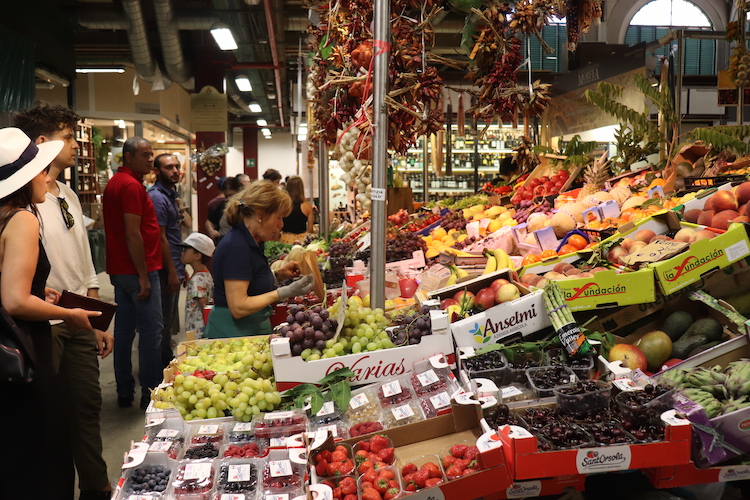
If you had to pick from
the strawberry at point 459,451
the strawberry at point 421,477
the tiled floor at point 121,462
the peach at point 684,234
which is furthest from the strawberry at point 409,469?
the peach at point 684,234

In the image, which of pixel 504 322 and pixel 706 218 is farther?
pixel 706 218

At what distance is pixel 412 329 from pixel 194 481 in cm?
90

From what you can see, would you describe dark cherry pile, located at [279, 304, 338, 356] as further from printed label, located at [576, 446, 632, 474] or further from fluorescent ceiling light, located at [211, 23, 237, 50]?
fluorescent ceiling light, located at [211, 23, 237, 50]

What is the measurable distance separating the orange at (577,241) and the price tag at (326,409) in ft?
6.05

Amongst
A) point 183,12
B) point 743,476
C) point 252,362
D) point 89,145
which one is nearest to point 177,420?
point 252,362

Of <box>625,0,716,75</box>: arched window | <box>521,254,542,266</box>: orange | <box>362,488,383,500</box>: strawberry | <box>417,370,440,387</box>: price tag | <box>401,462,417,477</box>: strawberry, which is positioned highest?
<box>625,0,716,75</box>: arched window

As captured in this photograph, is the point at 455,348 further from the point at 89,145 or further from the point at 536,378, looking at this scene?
the point at 89,145

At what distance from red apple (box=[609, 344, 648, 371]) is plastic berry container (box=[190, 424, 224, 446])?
150 cm

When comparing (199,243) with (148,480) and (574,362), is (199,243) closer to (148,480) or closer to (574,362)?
(148,480)

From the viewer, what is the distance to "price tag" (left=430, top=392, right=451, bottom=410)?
1.97 meters

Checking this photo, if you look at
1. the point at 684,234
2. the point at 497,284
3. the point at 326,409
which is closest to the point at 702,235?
the point at 684,234

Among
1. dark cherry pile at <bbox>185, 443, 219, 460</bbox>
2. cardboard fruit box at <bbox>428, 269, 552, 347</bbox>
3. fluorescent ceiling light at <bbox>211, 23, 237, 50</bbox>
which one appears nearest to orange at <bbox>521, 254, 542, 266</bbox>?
cardboard fruit box at <bbox>428, 269, 552, 347</bbox>

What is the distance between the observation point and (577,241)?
3252mm

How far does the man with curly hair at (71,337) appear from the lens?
2.83 m
